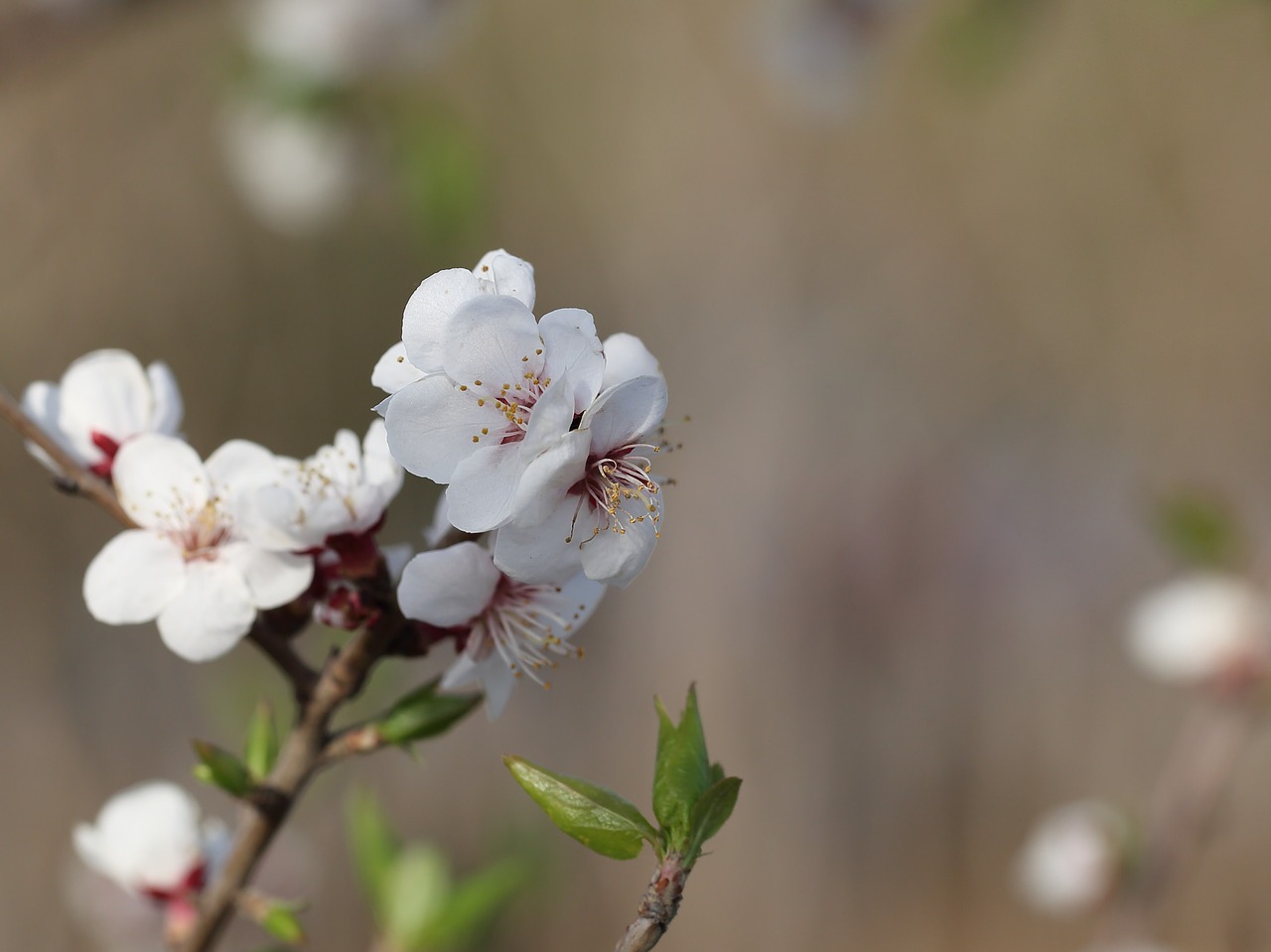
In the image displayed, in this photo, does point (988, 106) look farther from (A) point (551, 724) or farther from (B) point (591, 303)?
(A) point (551, 724)

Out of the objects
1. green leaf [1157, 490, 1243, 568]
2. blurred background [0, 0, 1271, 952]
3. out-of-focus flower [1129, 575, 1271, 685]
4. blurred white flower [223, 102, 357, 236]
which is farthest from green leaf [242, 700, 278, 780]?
blurred background [0, 0, 1271, 952]

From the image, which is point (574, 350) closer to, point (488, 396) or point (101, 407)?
point (488, 396)

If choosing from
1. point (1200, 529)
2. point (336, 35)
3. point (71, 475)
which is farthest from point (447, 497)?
point (336, 35)

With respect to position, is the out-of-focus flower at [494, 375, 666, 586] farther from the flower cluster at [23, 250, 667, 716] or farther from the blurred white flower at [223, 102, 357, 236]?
the blurred white flower at [223, 102, 357, 236]

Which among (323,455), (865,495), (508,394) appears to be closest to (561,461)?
(508,394)

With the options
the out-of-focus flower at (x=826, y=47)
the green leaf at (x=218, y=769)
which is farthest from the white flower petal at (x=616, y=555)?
the out-of-focus flower at (x=826, y=47)

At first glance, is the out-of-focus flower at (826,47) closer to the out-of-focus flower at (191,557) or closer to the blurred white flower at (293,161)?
the blurred white flower at (293,161)
